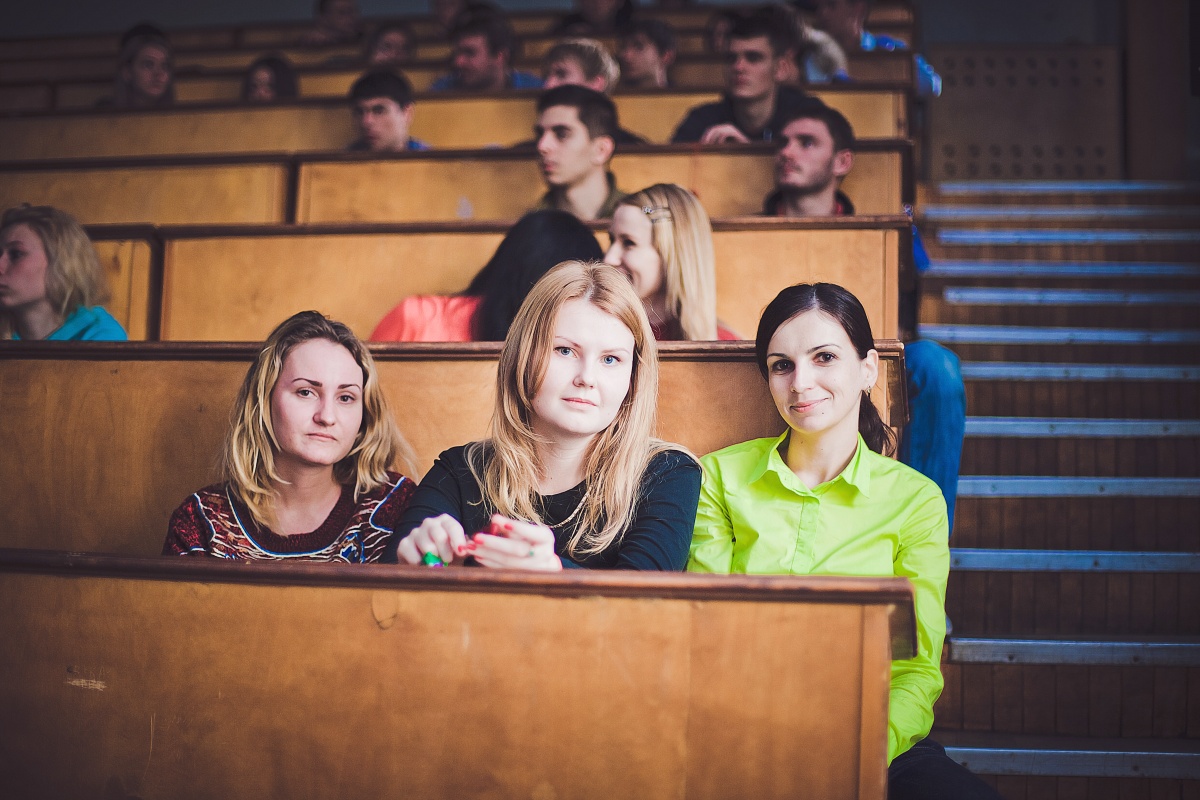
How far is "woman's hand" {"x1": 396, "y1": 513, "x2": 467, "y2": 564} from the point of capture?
2.19ft

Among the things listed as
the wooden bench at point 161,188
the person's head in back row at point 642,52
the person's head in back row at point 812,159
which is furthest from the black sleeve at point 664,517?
the person's head in back row at point 642,52

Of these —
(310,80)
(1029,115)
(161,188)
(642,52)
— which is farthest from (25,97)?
(1029,115)

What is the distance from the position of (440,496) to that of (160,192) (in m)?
1.17

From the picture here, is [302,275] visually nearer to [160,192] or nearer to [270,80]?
[160,192]

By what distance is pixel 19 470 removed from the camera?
100 cm

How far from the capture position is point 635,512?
78 centimetres

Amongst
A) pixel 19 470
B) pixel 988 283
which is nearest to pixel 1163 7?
pixel 988 283

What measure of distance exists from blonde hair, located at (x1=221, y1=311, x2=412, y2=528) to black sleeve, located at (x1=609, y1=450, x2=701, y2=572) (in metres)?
0.25

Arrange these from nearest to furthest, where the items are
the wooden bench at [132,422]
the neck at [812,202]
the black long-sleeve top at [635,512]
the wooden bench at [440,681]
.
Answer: the wooden bench at [440,681] → the black long-sleeve top at [635,512] → the wooden bench at [132,422] → the neck at [812,202]

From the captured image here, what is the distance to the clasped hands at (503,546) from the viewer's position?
64 centimetres

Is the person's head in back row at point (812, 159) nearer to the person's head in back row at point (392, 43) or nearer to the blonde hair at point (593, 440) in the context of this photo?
the blonde hair at point (593, 440)

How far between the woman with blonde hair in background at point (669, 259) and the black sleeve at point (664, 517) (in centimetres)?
38

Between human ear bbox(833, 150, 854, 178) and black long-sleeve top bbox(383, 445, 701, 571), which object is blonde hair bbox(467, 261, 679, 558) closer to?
black long-sleeve top bbox(383, 445, 701, 571)

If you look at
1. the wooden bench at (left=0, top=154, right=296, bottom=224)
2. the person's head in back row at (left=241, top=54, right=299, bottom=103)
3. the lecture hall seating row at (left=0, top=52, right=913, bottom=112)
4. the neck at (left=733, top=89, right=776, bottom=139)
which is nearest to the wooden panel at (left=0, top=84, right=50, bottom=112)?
the lecture hall seating row at (left=0, top=52, right=913, bottom=112)
